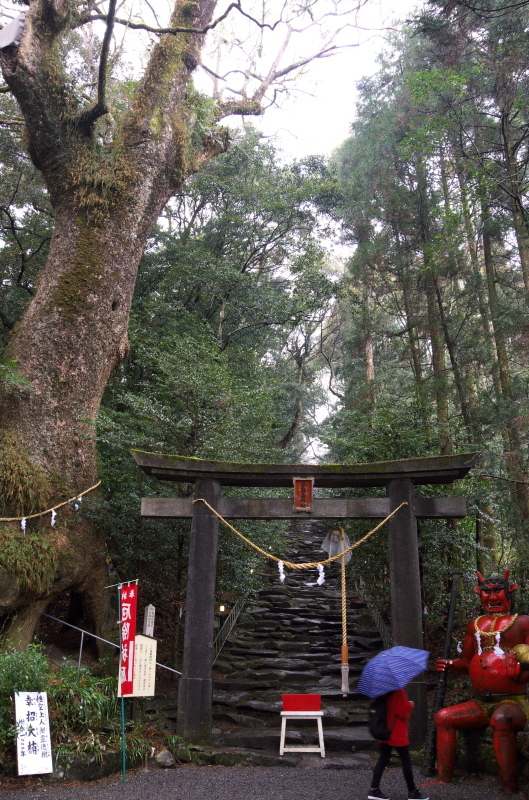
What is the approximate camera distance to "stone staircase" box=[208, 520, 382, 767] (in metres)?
6.63

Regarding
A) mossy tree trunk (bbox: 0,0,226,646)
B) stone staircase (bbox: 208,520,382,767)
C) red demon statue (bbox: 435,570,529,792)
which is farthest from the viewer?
mossy tree trunk (bbox: 0,0,226,646)

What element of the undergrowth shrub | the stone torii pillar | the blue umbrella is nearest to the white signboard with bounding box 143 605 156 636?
the stone torii pillar

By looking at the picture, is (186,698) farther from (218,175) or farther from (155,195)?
(218,175)

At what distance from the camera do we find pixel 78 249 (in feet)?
30.0

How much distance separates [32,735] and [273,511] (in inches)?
132

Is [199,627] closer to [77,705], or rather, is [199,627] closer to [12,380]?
[77,705]

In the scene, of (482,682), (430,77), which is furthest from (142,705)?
(430,77)

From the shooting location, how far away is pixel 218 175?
1700cm

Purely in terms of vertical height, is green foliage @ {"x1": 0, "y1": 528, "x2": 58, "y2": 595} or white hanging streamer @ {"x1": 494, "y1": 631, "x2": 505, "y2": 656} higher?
green foliage @ {"x1": 0, "y1": 528, "x2": 58, "y2": 595}

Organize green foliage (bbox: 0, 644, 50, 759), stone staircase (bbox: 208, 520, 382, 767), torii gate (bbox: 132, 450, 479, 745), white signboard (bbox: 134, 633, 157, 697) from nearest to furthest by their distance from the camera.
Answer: green foliage (bbox: 0, 644, 50, 759), white signboard (bbox: 134, 633, 157, 697), torii gate (bbox: 132, 450, 479, 745), stone staircase (bbox: 208, 520, 382, 767)

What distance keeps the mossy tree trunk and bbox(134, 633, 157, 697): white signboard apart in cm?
178

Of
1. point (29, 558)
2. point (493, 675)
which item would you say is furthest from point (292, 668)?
point (493, 675)

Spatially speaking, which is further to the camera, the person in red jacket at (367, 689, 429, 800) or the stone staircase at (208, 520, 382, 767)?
the stone staircase at (208, 520, 382, 767)

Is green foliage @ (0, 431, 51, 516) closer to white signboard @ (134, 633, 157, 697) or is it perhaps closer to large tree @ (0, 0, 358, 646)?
large tree @ (0, 0, 358, 646)
